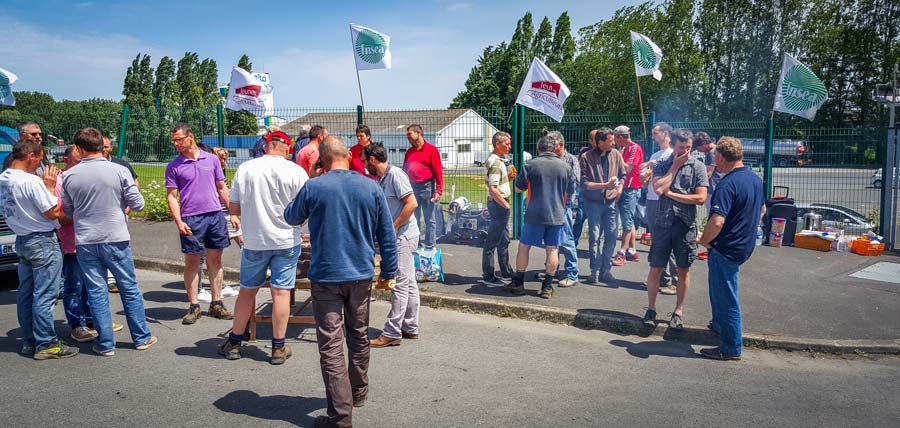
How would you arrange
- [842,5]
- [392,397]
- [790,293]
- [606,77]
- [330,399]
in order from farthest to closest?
1. [606,77]
2. [842,5]
3. [790,293]
4. [392,397]
5. [330,399]

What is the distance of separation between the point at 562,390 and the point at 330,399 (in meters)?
1.80

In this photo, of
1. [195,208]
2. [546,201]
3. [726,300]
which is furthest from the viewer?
[546,201]

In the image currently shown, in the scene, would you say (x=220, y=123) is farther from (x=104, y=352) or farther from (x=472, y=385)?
(x=472, y=385)

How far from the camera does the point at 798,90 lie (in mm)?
9719

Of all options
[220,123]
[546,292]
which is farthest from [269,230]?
[220,123]

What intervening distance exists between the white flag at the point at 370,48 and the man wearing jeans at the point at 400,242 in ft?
14.5

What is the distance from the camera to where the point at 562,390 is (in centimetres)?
464

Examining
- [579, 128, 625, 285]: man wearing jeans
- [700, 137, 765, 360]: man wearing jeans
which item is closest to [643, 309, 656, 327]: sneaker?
[700, 137, 765, 360]: man wearing jeans

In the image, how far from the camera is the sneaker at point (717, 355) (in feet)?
17.7

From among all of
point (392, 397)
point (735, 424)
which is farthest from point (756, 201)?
point (392, 397)

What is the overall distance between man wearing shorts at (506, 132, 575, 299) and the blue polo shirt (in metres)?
1.91

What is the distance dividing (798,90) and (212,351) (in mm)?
9357

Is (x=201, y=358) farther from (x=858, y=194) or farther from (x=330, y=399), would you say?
(x=858, y=194)

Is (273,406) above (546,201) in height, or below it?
below
